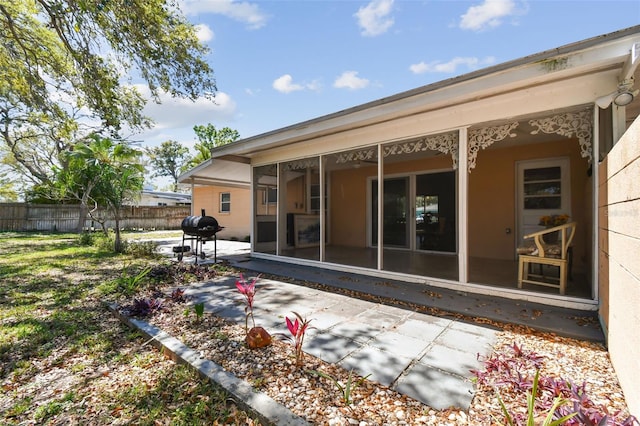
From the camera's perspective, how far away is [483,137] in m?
3.85

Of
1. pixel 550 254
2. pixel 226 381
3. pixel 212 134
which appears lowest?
pixel 226 381

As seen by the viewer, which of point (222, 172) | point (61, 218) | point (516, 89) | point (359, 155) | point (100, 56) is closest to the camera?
point (516, 89)

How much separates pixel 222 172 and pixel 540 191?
787cm

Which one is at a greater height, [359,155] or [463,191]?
[359,155]

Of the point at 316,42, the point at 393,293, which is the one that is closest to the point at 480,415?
the point at 393,293

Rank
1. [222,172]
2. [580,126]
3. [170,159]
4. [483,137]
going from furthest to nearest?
[170,159] → [222,172] → [483,137] → [580,126]

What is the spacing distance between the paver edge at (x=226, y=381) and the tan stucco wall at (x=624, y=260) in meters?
1.78

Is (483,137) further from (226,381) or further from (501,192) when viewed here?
(226,381)

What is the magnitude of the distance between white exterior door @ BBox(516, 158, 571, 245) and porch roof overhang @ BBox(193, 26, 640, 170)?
2.87m

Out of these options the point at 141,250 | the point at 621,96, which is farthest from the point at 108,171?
the point at 621,96

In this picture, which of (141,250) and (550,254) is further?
(141,250)

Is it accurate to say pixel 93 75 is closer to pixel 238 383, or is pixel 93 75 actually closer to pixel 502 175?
pixel 238 383

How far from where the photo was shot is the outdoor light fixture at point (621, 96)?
8.90ft

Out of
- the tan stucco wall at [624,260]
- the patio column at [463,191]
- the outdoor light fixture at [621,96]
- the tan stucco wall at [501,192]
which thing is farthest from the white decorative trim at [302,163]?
the tan stucco wall at [624,260]
